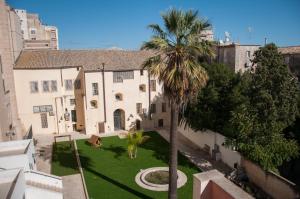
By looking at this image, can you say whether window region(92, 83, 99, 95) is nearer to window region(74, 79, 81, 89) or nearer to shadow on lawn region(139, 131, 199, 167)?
window region(74, 79, 81, 89)

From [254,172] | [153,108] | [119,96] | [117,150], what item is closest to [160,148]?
[117,150]

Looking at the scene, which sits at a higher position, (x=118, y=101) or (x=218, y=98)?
(x=218, y=98)

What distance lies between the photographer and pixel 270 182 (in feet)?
56.9

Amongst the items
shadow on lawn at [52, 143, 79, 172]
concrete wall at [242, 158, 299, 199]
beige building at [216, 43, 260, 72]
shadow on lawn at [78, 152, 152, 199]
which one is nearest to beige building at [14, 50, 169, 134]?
Result: shadow on lawn at [52, 143, 79, 172]

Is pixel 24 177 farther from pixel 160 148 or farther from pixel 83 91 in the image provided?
pixel 83 91

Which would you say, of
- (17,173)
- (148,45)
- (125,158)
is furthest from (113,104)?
(17,173)

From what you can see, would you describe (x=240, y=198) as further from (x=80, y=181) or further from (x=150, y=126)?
(x=150, y=126)

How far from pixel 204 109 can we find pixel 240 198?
14196 millimetres

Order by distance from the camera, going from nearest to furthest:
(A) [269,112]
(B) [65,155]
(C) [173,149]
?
(C) [173,149], (A) [269,112], (B) [65,155]

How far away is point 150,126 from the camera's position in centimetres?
3516

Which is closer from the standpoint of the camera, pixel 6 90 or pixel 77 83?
pixel 6 90

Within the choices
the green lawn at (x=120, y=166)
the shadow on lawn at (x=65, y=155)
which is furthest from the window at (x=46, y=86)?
the green lawn at (x=120, y=166)

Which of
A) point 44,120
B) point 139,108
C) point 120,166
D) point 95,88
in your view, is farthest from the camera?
point 139,108

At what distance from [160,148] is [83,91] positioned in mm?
12663
